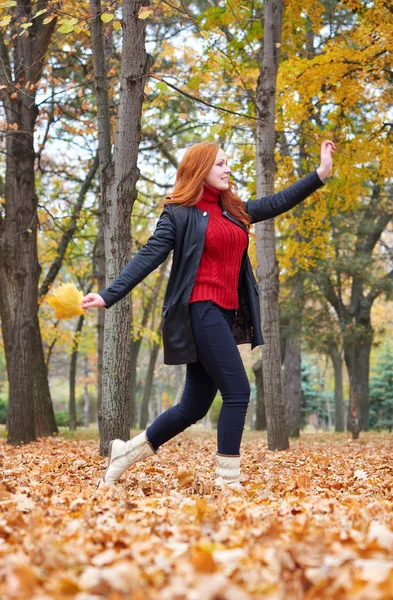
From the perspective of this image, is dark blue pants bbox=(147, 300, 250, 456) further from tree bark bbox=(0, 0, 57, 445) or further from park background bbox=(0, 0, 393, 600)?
tree bark bbox=(0, 0, 57, 445)

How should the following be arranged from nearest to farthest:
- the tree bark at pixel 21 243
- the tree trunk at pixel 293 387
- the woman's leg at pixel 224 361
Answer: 1. the woman's leg at pixel 224 361
2. the tree bark at pixel 21 243
3. the tree trunk at pixel 293 387

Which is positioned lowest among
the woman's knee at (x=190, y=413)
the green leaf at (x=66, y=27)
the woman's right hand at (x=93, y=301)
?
the woman's knee at (x=190, y=413)

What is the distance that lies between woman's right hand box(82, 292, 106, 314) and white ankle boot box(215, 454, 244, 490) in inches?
50.5

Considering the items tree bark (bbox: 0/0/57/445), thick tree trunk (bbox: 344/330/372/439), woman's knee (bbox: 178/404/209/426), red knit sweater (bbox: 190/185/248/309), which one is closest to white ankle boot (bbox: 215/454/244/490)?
woman's knee (bbox: 178/404/209/426)

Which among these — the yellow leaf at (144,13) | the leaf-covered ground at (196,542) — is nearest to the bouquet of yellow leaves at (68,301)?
the leaf-covered ground at (196,542)

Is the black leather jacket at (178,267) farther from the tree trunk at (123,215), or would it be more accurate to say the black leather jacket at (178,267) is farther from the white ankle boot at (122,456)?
the tree trunk at (123,215)

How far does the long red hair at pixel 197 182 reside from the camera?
180 inches

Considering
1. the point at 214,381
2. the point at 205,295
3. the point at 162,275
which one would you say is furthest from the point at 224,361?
the point at 162,275

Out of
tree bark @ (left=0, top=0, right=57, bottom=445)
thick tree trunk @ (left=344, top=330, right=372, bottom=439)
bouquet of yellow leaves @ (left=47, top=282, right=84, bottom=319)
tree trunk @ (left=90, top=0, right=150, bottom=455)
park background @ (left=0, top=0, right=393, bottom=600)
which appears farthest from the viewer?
thick tree trunk @ (left=344, top=330, right=372, bottom=439)

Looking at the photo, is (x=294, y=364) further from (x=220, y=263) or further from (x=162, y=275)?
(x=220, y=263)

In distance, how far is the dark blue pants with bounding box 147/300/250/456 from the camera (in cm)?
437

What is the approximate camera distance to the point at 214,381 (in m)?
4.51

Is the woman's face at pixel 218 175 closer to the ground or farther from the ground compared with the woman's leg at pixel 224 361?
farther from the ground

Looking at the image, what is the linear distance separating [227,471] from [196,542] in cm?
184
